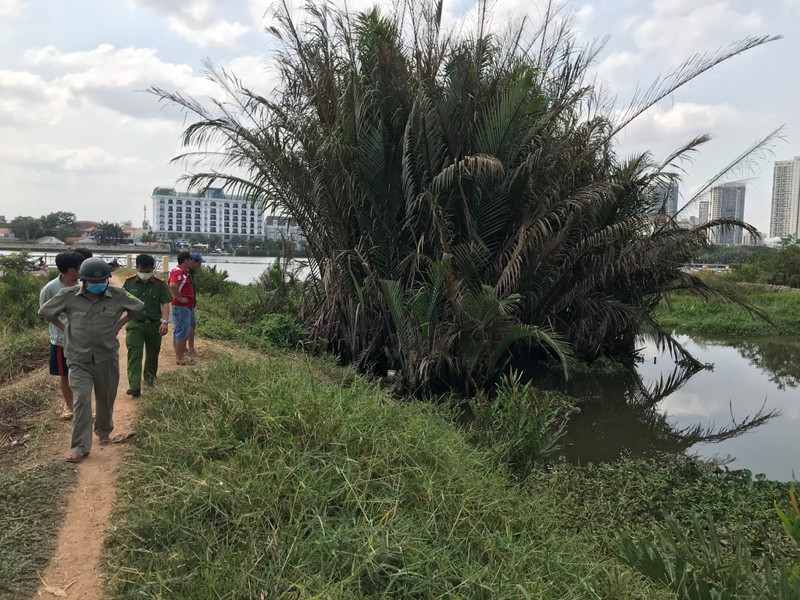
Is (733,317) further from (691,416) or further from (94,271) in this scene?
(94,271)

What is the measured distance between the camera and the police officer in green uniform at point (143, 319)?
5.05m

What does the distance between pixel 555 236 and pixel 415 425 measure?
4.31 metres

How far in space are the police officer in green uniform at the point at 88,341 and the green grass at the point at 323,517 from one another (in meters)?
0.37

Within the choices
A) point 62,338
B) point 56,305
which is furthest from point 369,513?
point 62,338

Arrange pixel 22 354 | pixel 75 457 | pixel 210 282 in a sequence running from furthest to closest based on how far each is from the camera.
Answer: pixel 210 282 → pixel 22 354 → pixel 75 457

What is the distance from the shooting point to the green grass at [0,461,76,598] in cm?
265

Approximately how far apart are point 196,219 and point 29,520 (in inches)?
1461

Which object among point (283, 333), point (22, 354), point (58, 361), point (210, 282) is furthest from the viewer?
point (210, 282)

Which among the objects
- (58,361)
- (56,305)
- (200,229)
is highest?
(200,229)

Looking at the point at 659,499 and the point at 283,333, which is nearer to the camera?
the point at 659,499

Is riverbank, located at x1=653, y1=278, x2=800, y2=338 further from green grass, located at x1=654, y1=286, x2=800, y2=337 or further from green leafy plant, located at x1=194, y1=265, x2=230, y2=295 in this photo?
green leafy plant, located at x1=194, y1=265, x2=230, y2=295

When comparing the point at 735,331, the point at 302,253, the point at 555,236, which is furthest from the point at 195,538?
the point at 735,331

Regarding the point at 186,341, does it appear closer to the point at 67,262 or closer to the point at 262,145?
the point at 67,262

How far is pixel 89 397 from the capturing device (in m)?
3.96
